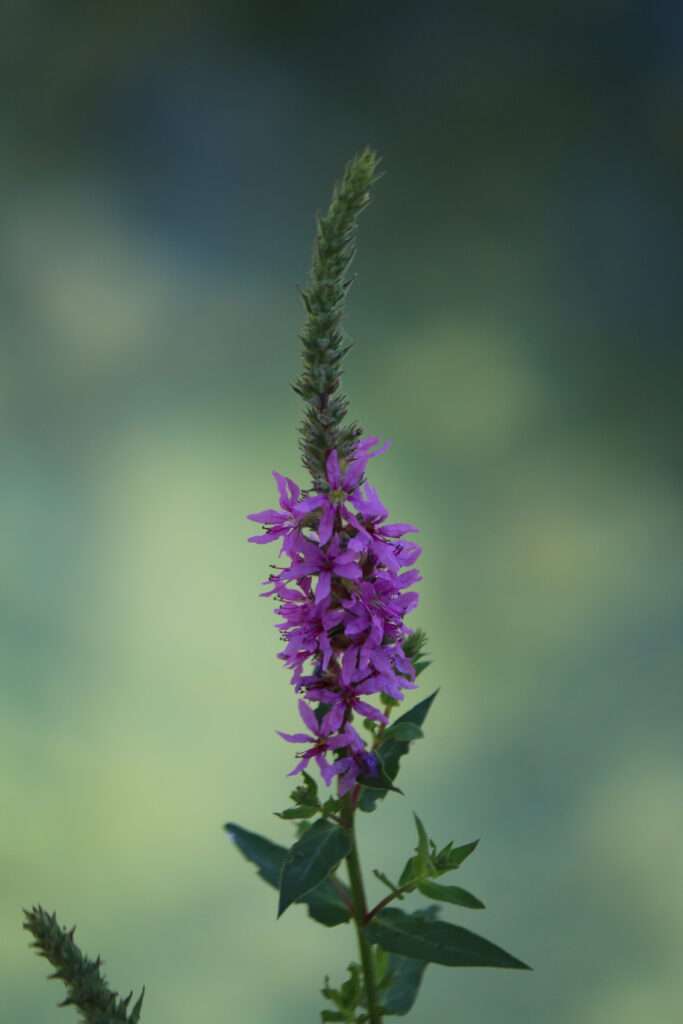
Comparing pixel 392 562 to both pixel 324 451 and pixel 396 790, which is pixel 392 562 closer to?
pixel 324 451

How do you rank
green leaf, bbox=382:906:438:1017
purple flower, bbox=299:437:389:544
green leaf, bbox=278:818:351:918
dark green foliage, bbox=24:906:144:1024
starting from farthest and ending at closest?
green leaf, bbox=382:906:438:1017
purple flower, bbox=299:437:389:544
green leaf, bbox=278:818:351:918
dark green foliage, bbox=24:906:144:1024

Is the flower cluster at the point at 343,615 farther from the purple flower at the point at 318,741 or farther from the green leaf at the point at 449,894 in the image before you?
the green leaf at the point at 449,894

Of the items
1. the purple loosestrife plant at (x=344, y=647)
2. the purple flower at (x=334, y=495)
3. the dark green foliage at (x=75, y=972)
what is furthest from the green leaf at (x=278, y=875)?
the purple flower at (x=334, y=495)

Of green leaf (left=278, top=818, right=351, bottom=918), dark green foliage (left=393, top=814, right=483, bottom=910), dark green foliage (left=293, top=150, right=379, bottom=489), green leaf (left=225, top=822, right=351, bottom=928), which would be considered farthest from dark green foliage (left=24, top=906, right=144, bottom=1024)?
dark green foliage (left=293, top=150, right=379, bottom=489)

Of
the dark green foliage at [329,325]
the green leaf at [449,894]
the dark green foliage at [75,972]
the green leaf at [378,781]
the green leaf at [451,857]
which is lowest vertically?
the dark green foliage at [75,972]

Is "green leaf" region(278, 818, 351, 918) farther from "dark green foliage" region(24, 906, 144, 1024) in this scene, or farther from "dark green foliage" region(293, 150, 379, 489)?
"dark green foliage" region(293, 150, 379, 489)

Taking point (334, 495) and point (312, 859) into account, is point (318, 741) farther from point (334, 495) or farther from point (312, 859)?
point (334, 495)

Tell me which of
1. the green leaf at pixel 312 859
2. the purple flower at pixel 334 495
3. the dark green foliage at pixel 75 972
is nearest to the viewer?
the dark green foliage at pixel 75 972

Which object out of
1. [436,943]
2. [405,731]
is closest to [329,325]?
[405,731]
